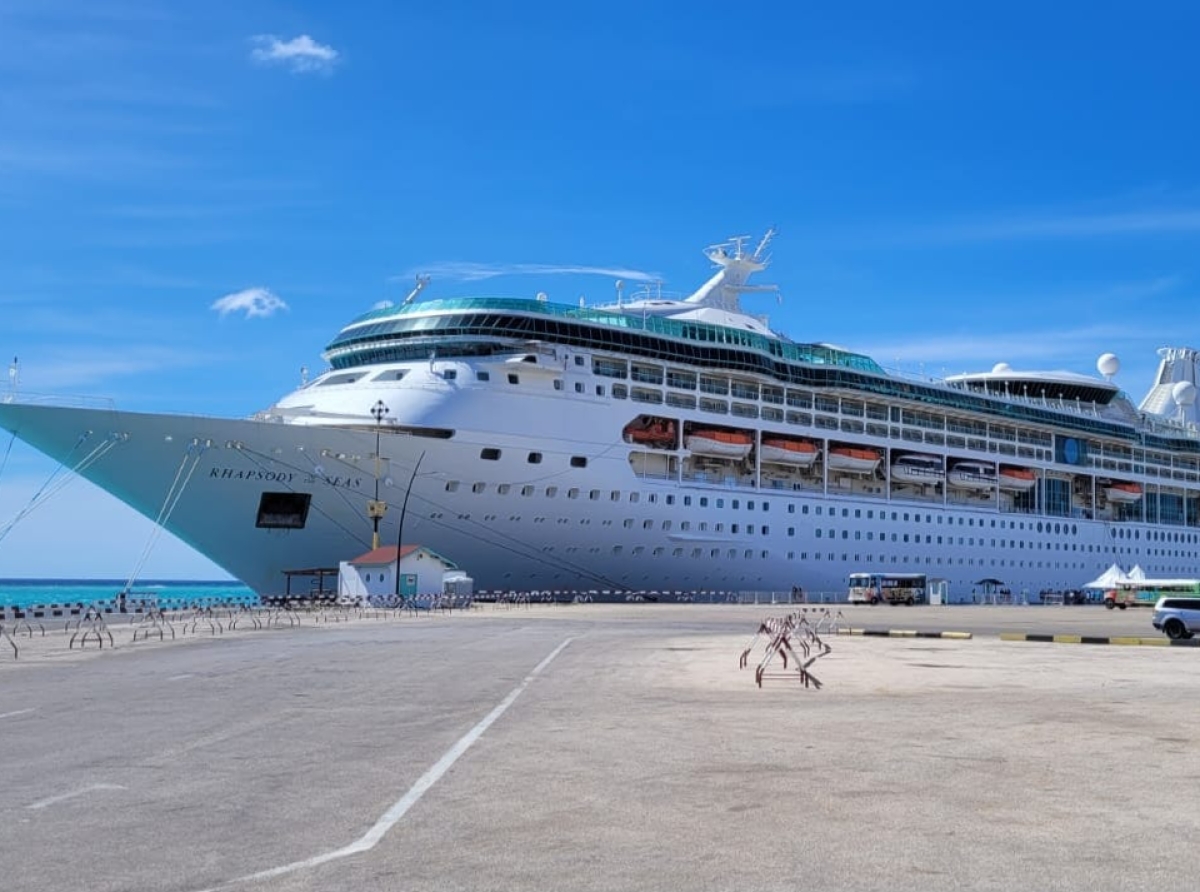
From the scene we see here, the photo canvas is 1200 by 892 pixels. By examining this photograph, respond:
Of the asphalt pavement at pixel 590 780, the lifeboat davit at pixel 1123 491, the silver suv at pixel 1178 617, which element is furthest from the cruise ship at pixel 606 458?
the asphalt pavement at pixel 590 780

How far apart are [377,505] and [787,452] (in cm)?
2419

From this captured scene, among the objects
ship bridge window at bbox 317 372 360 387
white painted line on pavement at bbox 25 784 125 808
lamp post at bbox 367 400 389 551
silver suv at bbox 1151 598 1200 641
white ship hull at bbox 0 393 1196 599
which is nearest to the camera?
white painted line on pavement at bbox 25 784 125 808

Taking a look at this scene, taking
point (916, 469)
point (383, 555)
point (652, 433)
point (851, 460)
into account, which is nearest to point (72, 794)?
point (383, 555)

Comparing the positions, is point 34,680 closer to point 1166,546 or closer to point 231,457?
point 231,457

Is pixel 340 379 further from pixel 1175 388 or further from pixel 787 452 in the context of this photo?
pixel 1175 388

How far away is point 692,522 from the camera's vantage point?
184 ft

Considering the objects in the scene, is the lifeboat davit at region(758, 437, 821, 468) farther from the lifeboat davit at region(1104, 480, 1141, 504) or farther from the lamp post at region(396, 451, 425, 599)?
the lifeboat davit at region(1104, 480, 1141, 504)

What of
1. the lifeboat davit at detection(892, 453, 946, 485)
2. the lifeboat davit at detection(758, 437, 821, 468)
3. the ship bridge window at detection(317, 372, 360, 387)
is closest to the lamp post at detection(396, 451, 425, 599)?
the ship bridge window at detection(317, 372, 360, 387)

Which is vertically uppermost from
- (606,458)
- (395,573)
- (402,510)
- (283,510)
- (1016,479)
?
(1016,479)

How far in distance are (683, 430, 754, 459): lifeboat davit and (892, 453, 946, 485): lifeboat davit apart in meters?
13.3

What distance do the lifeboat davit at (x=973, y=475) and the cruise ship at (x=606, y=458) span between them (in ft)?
0.47

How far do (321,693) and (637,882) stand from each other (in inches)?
410

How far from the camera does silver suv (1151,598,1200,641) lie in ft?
107

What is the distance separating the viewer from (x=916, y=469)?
70.5 metres
